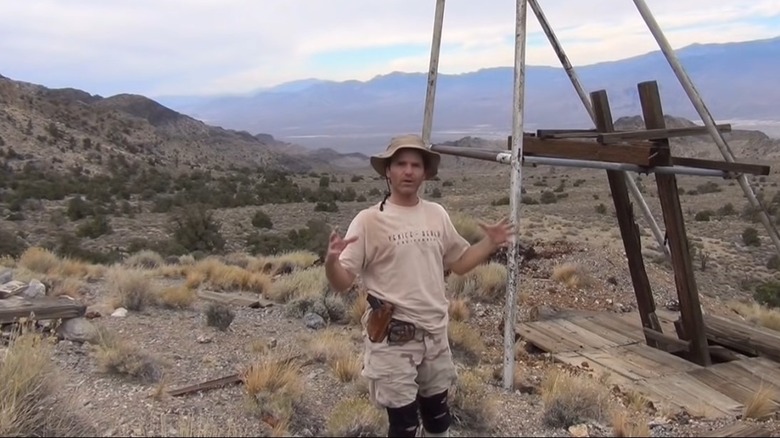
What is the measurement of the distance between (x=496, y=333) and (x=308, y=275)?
284cm

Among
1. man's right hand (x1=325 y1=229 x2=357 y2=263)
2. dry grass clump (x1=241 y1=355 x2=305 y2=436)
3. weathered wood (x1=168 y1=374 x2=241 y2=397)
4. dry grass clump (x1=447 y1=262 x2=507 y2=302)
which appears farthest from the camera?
dry grass clump (x1=447 y1=262 x2=507 y2=302)

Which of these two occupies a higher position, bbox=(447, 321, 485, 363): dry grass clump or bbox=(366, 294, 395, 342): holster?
bbox=(366, 294, 395, 342): holster

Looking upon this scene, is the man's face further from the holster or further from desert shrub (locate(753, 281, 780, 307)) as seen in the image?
desert shrub (locate(753, 281, 780, 307))

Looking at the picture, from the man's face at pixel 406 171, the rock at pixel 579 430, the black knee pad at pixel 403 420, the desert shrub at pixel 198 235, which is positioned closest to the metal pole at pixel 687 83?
the rock at pixel 579 430

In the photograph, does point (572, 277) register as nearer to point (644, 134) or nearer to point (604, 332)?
point (604, 332)

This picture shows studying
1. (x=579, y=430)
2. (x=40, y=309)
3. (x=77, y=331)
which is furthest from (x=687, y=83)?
(x=40, y=309)

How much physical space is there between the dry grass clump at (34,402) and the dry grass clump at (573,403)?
289 centimetres

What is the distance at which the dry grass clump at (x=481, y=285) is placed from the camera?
27.9 feet

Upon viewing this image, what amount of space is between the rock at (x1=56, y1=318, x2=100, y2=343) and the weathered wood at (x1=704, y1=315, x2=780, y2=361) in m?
5.77

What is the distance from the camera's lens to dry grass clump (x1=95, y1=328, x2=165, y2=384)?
5023mm

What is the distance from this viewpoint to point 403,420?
11.2ft

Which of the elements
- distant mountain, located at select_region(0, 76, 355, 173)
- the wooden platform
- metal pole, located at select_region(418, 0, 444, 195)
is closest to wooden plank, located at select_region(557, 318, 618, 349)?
the wooden platform

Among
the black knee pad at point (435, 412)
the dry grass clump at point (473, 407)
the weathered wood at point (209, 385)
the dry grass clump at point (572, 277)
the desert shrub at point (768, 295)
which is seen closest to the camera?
the black knee pad at point (435, 412)

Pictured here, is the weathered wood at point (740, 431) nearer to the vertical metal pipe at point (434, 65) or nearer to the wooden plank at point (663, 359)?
the wooden plank at point (663, 359)
